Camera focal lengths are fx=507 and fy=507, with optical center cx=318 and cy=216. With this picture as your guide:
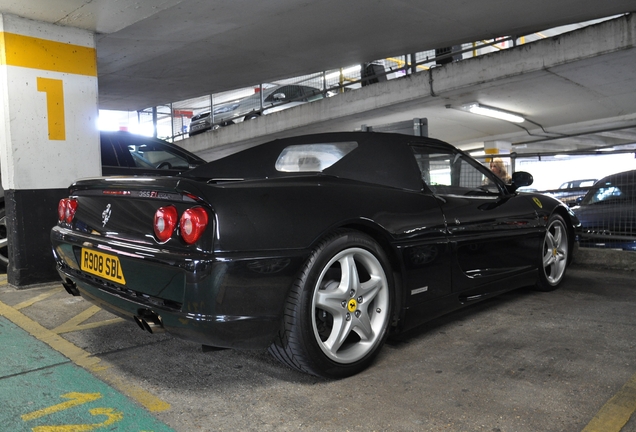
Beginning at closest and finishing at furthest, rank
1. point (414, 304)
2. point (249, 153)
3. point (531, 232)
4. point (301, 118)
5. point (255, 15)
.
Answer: point (414, 304) → point (249, 153) → point (531, 232) → point (255, 15) → point (301, 118)

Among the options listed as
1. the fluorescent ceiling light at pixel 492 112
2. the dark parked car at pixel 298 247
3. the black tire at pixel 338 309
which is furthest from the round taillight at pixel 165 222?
the fluorescent ceiling light at pixel 492 112

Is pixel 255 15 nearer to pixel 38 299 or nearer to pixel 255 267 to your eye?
pixel 38 299

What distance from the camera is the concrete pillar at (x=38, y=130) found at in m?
4.62

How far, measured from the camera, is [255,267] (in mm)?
2111

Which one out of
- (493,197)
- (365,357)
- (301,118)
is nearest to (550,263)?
→ (493,197)

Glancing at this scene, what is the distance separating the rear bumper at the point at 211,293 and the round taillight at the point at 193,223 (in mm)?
81

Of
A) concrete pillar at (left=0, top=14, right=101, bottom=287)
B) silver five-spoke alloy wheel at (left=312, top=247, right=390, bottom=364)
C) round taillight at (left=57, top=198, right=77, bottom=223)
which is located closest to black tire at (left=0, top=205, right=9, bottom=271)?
concrete pillar at (left=0, top=14, right=101, bottom=287)

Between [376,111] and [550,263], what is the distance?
7.80m

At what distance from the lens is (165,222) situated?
7.12ft

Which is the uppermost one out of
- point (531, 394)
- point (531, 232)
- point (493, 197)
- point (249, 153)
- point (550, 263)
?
point (249, 153)

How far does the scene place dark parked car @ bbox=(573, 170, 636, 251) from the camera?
530 cm

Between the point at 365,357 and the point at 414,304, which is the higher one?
the point at 414,304

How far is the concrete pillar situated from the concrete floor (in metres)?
1.38

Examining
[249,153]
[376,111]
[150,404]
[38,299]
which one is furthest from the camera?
[376,111]
